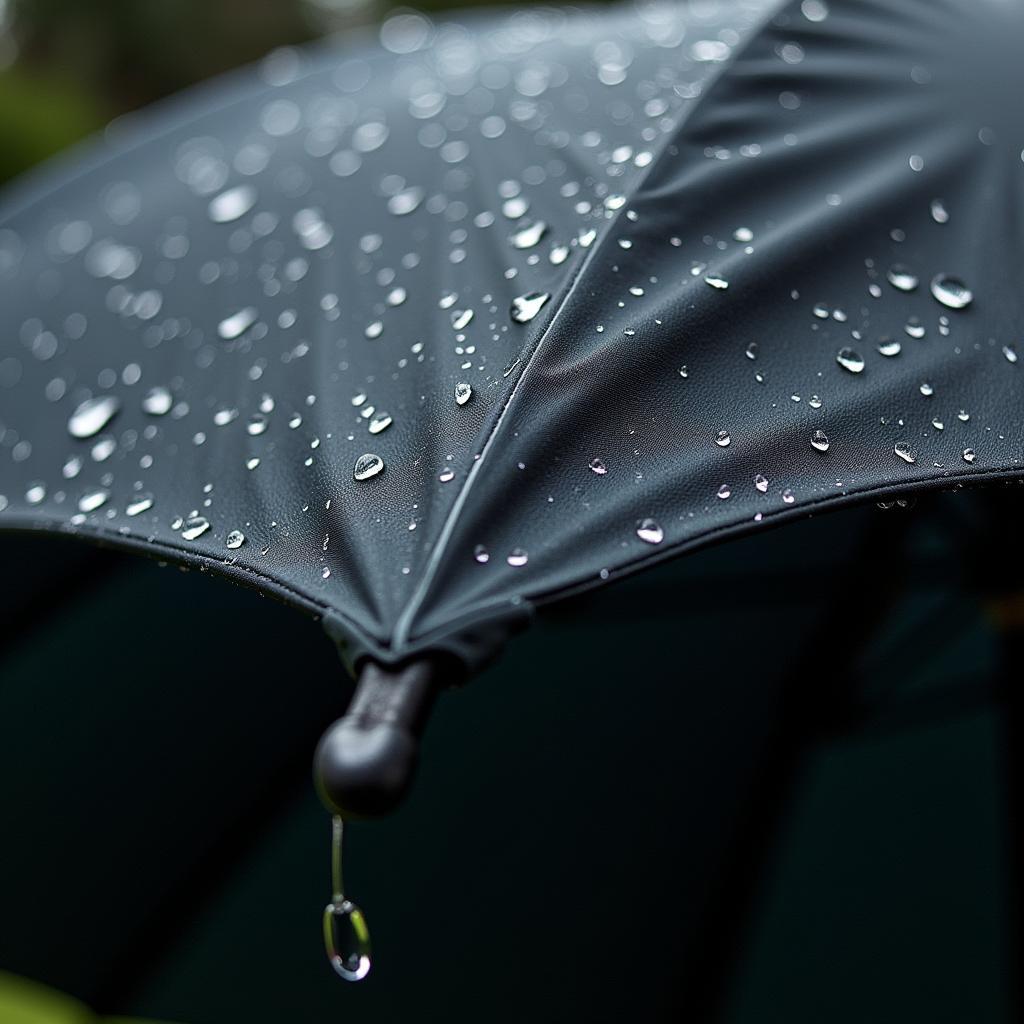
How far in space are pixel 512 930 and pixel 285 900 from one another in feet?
1.25

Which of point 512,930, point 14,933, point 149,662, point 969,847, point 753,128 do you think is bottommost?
point 969,847

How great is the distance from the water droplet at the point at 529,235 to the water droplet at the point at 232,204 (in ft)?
1.68

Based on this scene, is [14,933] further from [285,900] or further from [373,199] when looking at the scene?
[373,199]

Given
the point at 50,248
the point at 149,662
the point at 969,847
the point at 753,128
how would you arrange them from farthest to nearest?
the point at 149,662
the point at 969,847
the point at 50,248
the point at 753,128

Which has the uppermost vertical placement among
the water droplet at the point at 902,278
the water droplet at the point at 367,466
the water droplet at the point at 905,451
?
the water droplet at the point at 367,466

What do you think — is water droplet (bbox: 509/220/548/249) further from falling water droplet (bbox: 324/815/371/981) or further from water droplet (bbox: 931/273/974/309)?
falling water droplet (bbox: 324/815/371/981)

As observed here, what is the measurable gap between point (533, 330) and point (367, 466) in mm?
163

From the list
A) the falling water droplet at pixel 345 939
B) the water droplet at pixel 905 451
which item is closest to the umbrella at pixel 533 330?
the water droplet at pixel 905 451

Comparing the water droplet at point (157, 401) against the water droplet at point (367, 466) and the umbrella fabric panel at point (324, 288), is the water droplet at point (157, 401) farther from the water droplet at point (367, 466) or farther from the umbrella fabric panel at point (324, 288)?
the water droplet at point (367, 466)

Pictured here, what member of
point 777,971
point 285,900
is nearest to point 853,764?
point 777,971

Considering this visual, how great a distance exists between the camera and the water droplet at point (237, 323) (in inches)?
45.9

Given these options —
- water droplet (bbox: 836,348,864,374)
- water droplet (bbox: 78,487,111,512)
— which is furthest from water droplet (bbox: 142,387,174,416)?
water droplet (bbox: 836,348,864,374)

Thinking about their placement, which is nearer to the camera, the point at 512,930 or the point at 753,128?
the point at 753,128

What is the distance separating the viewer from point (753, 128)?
42.8 inches
